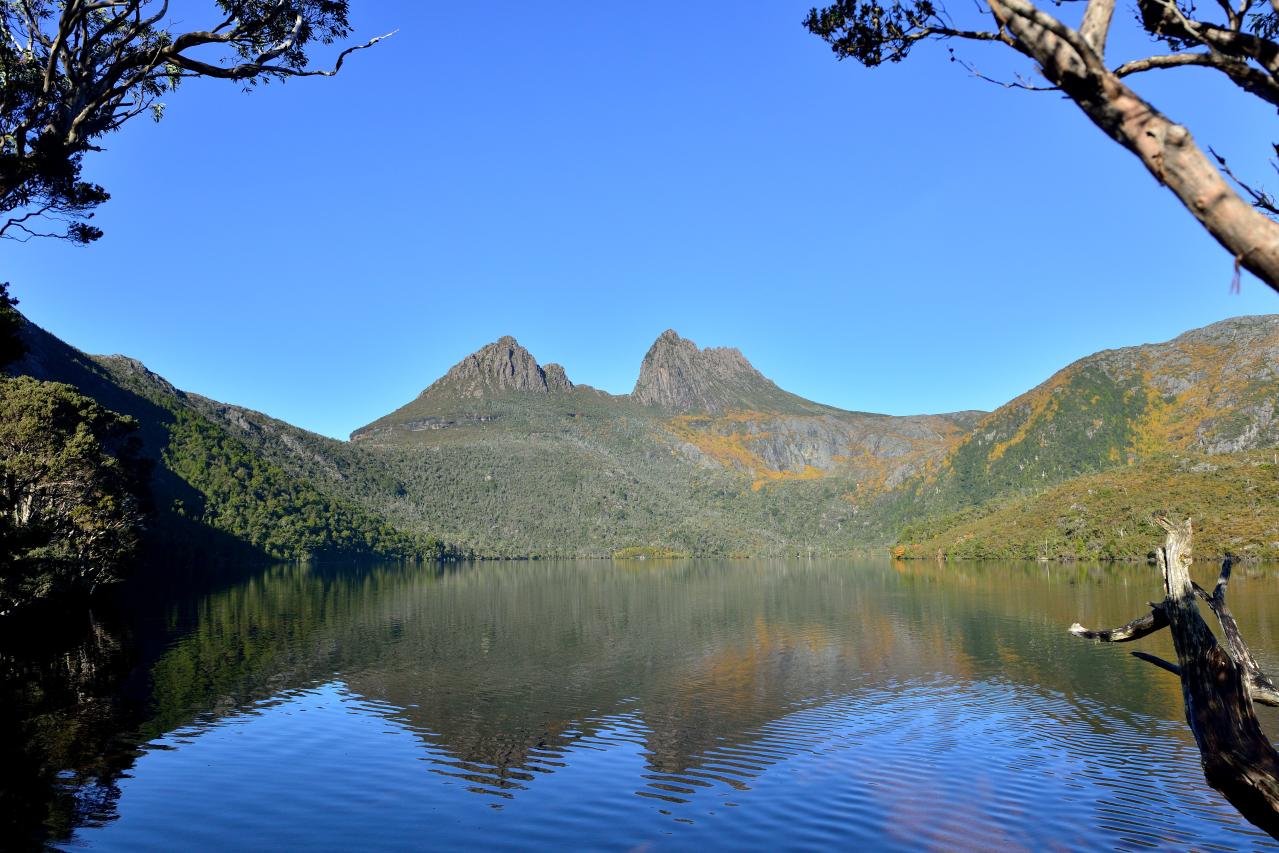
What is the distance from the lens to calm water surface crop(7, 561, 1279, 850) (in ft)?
69.4

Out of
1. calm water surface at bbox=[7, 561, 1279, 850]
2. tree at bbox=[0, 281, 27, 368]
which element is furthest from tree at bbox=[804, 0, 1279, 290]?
tree at bbox=[0, 281, 27, 368]

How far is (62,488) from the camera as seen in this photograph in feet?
193

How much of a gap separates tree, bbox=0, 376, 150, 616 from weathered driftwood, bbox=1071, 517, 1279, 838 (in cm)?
5251

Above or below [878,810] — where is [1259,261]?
above

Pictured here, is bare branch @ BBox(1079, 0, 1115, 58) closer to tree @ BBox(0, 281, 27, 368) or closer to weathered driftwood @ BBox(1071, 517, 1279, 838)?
weathered driftwood @ BBox(1071, 517, 1279, 838)

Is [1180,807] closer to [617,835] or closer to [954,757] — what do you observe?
[954,757]

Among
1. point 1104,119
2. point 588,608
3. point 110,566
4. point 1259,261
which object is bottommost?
point 588,608

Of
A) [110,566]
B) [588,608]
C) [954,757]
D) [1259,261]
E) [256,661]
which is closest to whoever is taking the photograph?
[1259,261]

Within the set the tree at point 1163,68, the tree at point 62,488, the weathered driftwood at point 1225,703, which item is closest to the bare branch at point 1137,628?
the weathered driftwood at point 1225,703

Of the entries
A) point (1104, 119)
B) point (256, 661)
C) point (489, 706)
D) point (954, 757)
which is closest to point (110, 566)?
point (256, 661)

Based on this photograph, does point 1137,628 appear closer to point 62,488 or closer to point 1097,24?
point 1097,24

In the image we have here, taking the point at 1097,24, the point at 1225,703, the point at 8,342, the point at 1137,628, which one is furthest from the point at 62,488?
the point at 1097,24

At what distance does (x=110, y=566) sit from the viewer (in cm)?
7294

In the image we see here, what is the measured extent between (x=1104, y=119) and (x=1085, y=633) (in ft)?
25.0
